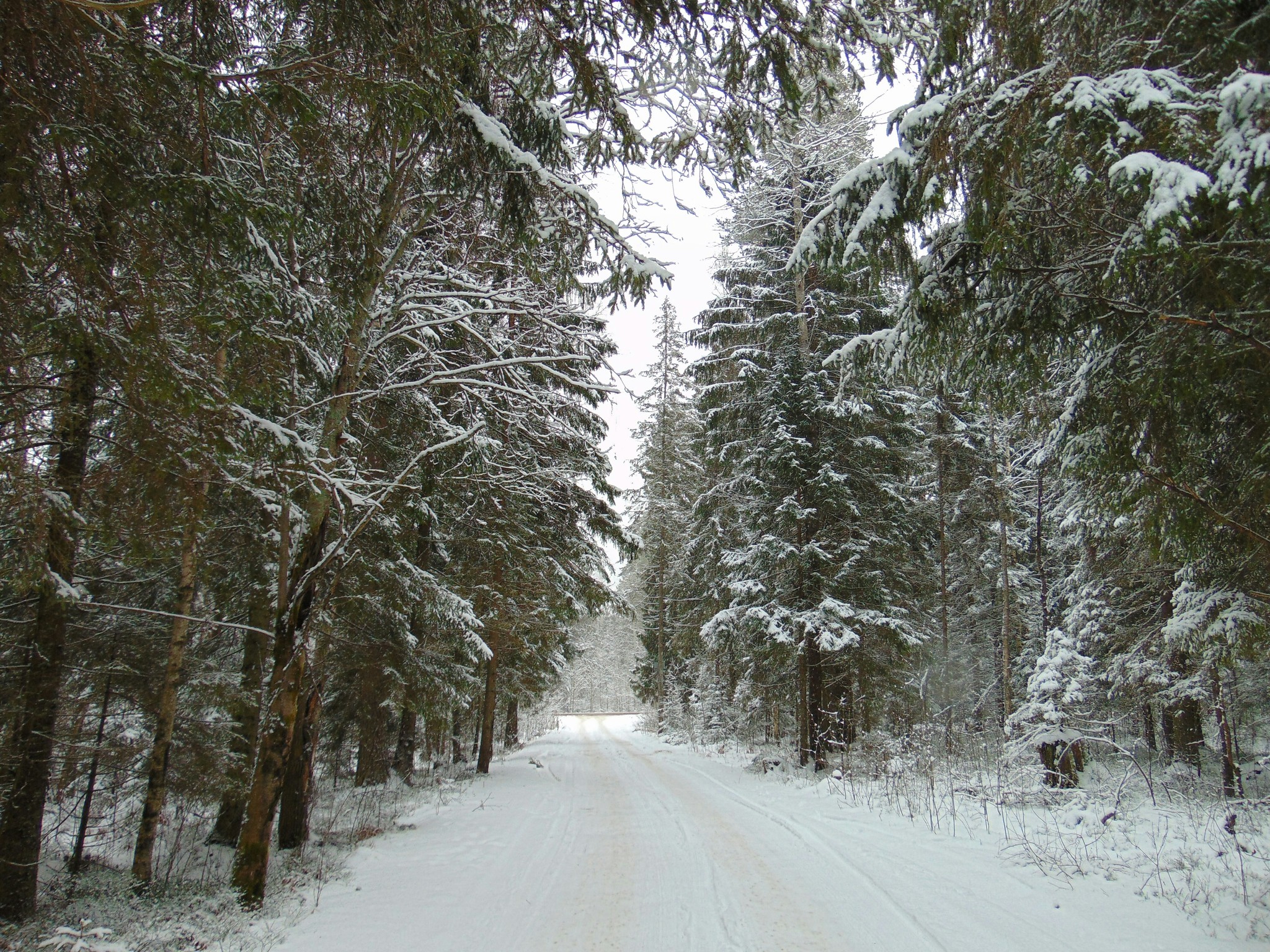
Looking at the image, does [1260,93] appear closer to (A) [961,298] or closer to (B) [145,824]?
(A) [961,298]

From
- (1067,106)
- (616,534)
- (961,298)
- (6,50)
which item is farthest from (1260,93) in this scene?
(616,534)

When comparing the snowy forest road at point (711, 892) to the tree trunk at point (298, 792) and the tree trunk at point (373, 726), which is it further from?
the tree trunk at point (373, 726)

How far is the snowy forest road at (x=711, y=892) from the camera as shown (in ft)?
14.8

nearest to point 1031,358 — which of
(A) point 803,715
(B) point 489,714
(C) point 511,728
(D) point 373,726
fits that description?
(A) point 803,715

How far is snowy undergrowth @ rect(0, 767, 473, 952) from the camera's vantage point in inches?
175

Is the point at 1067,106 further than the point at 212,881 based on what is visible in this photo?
No

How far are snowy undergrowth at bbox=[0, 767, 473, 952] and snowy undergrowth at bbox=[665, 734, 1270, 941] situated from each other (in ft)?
23.1

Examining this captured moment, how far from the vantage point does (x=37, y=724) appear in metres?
5.10

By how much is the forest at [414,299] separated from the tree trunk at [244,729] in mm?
66

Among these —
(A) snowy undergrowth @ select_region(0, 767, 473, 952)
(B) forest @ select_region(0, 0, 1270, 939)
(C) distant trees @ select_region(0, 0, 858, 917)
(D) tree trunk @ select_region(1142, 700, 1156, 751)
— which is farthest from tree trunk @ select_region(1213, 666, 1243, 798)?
(A) snowy undergrowth @ select_region(0, 767, 473, 952)

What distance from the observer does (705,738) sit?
840 inches

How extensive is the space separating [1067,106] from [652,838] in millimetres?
8460

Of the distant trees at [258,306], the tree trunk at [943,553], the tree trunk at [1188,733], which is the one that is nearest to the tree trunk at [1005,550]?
the tree trunk at [943,553]

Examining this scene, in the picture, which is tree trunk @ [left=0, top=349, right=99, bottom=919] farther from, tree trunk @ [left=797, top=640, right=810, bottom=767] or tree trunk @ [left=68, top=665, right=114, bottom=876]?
tree trunk @ [left=797, top=640, right=810, bottom=767]
